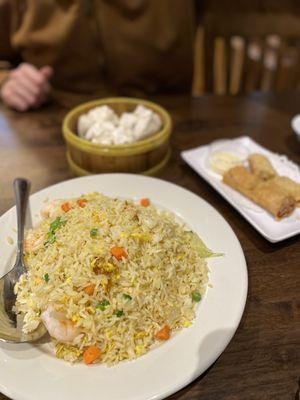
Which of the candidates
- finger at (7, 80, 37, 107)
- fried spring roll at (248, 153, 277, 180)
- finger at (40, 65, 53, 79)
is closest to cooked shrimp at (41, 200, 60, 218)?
fried spring roll at (248, 153, 277, 180)

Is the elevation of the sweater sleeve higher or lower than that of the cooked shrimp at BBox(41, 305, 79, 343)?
higher

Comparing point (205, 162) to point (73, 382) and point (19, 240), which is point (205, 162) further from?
point (73, 382)

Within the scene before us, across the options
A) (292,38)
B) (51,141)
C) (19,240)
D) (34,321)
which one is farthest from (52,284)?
(292,38)

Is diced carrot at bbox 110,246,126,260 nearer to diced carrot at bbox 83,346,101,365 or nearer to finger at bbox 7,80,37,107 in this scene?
diced carrot at bbox 83,346,101,365

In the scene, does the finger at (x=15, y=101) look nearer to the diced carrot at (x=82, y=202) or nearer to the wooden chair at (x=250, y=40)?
the diced carrot at (x=82, y=202)

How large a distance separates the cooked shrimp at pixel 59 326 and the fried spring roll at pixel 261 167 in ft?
3.42

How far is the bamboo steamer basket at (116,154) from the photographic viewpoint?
1569 mm

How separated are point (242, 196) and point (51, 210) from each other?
0.79 metres

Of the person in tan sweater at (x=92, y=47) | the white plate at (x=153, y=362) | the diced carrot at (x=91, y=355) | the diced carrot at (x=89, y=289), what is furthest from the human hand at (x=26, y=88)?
the diced carrot at (x=91, y=355)

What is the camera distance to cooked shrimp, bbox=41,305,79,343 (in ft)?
3.17

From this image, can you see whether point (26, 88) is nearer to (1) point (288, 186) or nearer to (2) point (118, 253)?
(2) point (118, 253)

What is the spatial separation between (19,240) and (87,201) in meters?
0.28

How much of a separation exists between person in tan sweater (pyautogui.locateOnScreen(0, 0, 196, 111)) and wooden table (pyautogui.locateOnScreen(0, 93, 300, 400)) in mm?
255

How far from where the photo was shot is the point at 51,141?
195 cm
